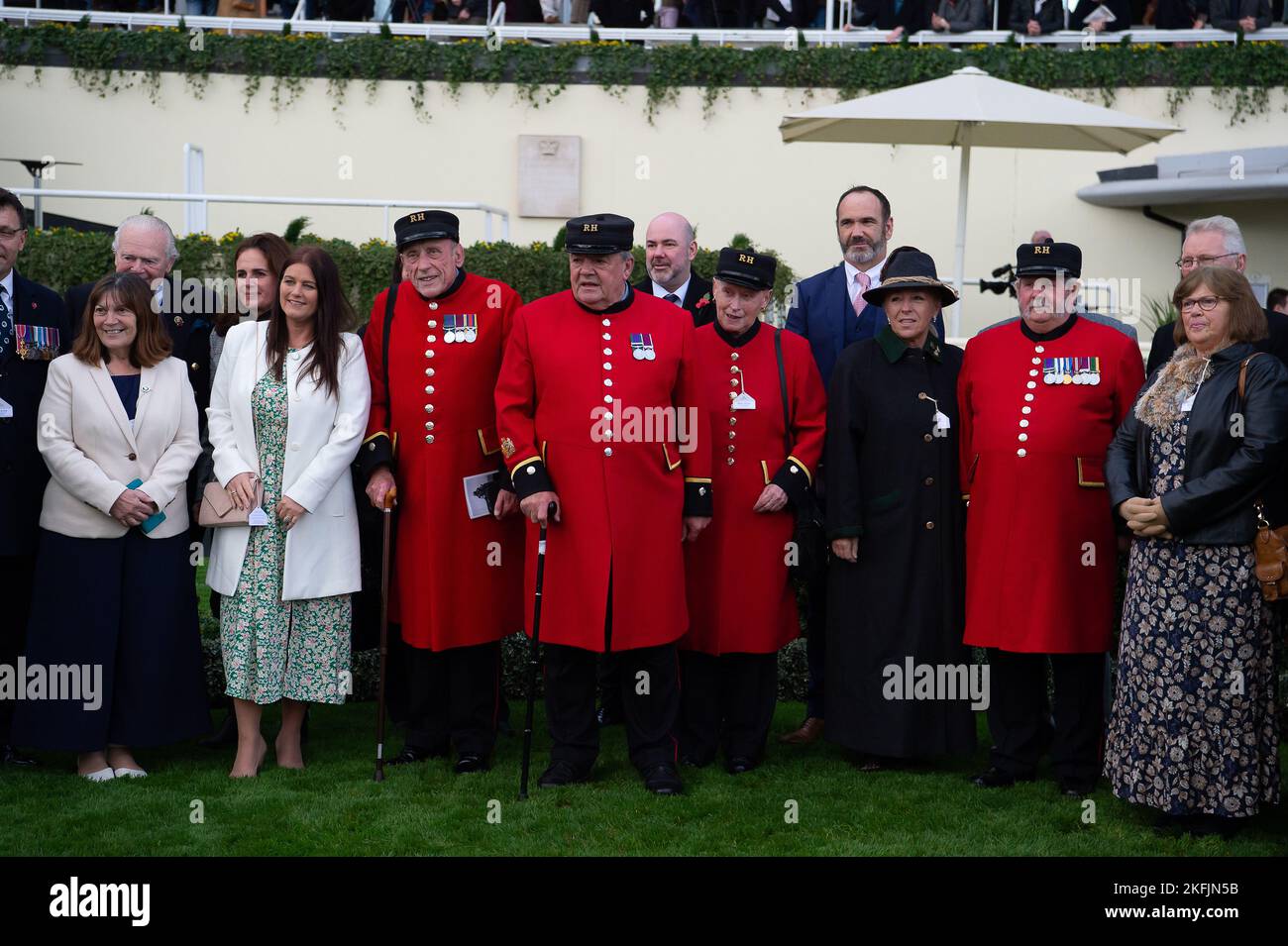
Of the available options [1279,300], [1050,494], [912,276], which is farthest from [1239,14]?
[1050,494]

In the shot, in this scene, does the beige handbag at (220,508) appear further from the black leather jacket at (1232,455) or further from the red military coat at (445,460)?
the black leather jacket at (1232,455)

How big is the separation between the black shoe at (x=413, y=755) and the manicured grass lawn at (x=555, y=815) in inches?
3.9

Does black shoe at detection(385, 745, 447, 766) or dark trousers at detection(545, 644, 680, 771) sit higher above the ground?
dark trousers at detection(545, 644, 680, 771)

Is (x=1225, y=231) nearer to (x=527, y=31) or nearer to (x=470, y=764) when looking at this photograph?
(x=470, y=764)

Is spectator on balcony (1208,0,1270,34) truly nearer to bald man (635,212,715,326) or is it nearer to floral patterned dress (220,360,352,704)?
bald man (635,212,715,326)

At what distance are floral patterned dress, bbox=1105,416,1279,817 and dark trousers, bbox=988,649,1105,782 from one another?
1.62 feet

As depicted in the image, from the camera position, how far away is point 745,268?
18.4 ft

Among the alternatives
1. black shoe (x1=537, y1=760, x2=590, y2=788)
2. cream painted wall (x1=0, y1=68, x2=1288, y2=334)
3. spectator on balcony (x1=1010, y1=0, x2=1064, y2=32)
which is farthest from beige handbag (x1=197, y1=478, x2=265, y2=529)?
spectator on balcony (x1=1010, y1=0, x2=1064, y2=32)

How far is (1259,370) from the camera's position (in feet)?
15.5

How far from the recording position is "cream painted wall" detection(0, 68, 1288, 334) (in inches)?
621

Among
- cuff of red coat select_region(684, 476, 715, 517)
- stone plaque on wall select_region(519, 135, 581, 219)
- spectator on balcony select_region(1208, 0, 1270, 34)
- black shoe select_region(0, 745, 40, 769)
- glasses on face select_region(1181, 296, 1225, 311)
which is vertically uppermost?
spectator on balcony select_region(1208, 0, 1270, 34)

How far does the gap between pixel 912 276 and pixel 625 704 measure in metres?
1.93

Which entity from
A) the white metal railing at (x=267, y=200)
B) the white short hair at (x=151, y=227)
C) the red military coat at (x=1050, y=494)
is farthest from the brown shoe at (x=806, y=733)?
the white metal railing at (x=267, y=200)
